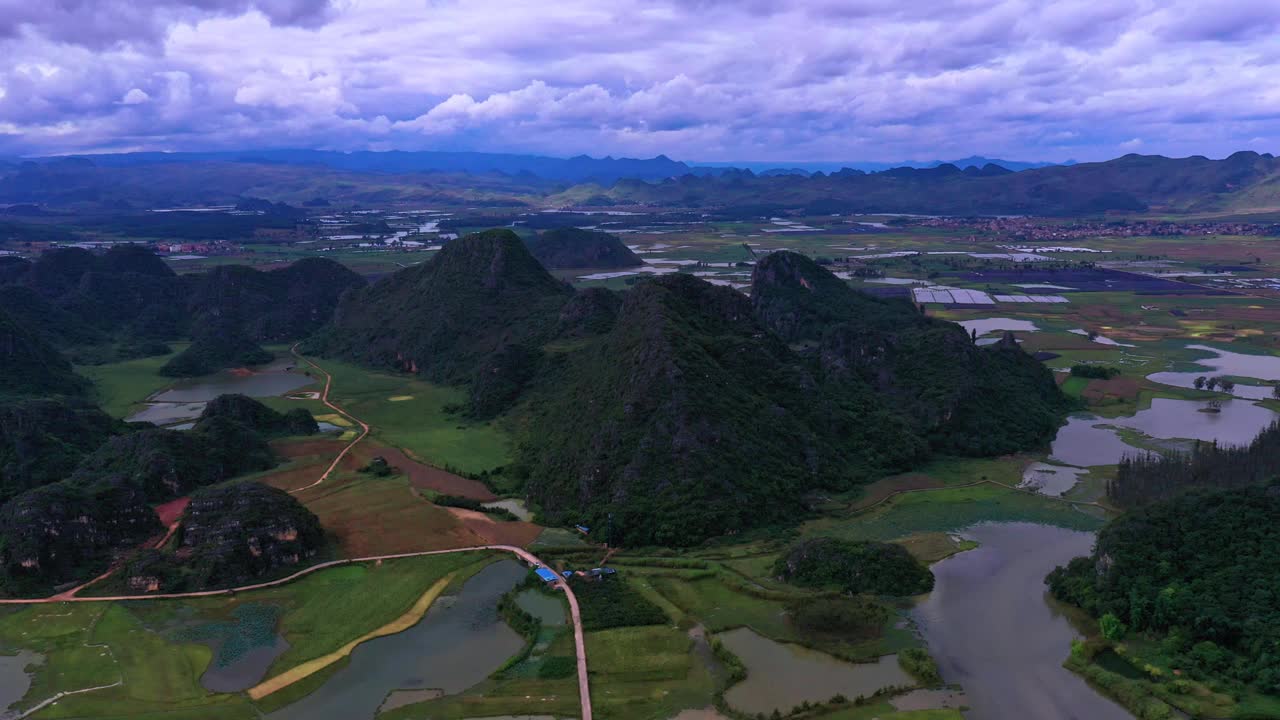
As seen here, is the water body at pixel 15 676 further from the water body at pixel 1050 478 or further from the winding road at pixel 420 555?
the water body at pixel 1050 478

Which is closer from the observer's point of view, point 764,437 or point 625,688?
point 625,688

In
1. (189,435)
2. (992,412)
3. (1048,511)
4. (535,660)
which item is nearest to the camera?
(535,660)

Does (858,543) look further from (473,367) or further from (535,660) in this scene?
(473,367)

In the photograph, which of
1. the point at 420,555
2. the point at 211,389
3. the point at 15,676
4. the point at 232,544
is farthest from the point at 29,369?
the point at 420,555

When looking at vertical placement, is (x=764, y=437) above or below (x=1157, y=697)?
above

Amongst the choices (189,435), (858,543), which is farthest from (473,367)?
(858,543)

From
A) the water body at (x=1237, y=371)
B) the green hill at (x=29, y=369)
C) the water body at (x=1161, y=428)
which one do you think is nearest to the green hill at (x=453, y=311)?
the green hill at (x=29, y=369)
